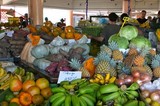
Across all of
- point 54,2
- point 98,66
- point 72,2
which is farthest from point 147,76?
point 72,2

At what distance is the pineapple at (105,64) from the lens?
284 cm

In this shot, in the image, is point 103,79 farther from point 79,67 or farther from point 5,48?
point 5,48

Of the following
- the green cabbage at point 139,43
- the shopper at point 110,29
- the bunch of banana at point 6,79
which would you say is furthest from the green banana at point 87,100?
the shopper at point 110,29

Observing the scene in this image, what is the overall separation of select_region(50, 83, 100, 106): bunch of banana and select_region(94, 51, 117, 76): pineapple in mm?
436

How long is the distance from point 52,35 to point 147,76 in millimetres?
2889

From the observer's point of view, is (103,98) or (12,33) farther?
(12,33)

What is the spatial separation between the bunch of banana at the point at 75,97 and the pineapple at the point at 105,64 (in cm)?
44

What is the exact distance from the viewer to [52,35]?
5184 millimetres

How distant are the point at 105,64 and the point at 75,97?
76cm

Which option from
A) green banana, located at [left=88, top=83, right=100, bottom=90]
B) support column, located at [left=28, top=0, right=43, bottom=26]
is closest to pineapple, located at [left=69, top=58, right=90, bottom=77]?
green banana, located at [left=88, top=83, right=100, bottom=90]

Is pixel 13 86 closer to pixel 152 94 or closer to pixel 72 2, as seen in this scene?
pixel 152 94

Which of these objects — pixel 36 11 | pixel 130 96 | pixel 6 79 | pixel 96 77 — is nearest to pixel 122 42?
pixel 96 77

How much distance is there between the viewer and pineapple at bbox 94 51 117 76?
2838mm

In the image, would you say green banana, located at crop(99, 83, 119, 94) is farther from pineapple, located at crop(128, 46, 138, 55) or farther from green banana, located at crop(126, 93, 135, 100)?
pineapple, located at crop(128, 46, 138, 55)
